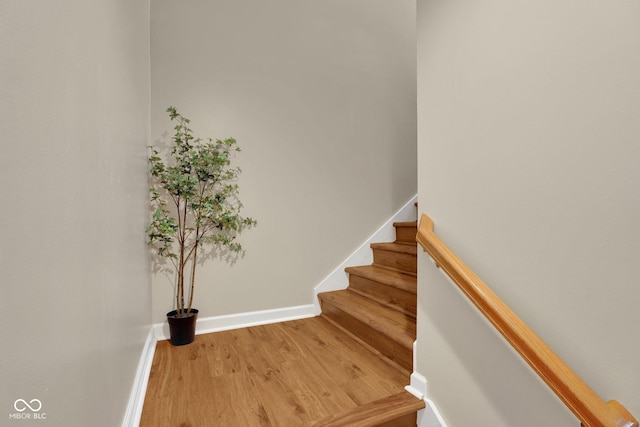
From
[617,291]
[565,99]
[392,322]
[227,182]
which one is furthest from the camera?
[227,182]

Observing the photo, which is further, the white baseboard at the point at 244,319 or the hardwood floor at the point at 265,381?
the white baseboard at the point at 244,319

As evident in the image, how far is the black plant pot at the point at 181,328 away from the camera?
84.2 inches

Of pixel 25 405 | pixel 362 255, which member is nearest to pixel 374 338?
pixel 362 255

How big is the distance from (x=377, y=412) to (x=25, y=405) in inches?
51.4

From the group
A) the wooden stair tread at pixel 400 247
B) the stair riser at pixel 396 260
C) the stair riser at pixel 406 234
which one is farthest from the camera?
the stair riser at pixel 406 234

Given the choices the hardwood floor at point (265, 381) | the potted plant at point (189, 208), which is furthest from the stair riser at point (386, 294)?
the potted plant at point (189, 208)

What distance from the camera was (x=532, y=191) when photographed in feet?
3.40

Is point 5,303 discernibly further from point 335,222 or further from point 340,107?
point 340,107

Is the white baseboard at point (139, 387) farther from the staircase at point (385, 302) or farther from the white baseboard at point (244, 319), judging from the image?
the staircase at point (385, 302)

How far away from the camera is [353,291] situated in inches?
110

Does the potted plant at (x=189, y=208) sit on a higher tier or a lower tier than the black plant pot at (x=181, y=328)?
higher

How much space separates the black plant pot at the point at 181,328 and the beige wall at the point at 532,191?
62.3 inches

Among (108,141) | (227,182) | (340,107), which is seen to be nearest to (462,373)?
(108,141)

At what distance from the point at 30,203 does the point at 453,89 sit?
1.48 meters
